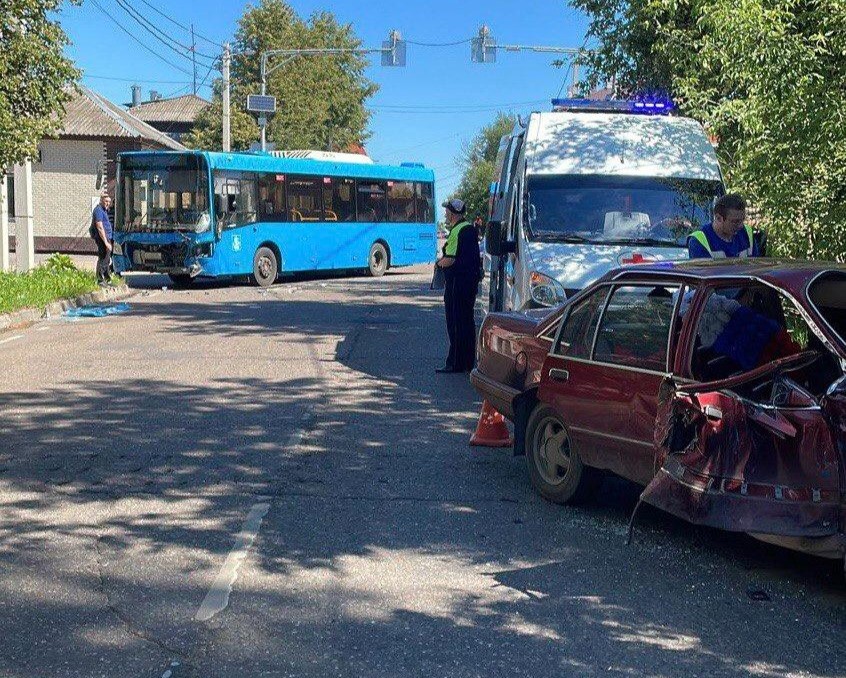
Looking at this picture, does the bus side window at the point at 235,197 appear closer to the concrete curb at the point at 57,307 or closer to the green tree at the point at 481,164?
the concrete curb at the point at 57,307

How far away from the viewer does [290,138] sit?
56.8m

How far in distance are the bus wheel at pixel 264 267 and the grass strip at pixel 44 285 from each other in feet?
16.1

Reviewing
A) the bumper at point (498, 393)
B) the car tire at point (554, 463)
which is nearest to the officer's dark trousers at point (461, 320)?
the bumper at point (498, 393)

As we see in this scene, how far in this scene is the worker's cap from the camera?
1301 centimetres

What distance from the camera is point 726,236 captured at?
29.0 feet

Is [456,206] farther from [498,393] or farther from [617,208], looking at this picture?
[498,393]

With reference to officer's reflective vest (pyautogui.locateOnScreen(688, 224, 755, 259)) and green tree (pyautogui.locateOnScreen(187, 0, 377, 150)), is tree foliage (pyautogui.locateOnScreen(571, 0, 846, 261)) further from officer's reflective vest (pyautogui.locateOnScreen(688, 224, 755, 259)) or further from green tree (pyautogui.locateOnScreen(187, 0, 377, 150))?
green tree (pyautogui.locateOnScreen(187, 0, 377, 150))

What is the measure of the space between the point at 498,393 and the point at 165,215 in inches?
742

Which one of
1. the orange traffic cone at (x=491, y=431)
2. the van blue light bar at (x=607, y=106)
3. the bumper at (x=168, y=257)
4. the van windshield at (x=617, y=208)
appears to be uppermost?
the van blue light bar at (x=607, y=106)

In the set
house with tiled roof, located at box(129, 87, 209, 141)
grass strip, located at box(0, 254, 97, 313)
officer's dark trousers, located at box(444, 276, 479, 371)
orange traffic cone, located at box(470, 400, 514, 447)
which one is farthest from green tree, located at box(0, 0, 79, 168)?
house with tiled roof, located at box(129, 87, 209, 141)

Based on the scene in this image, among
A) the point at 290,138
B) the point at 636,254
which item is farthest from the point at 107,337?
the point at 290,138

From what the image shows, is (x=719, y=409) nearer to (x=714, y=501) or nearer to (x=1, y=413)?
(x=714, y=501)

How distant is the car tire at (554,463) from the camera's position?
702 centimetres

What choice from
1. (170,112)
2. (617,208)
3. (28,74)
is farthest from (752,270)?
(170,112)
